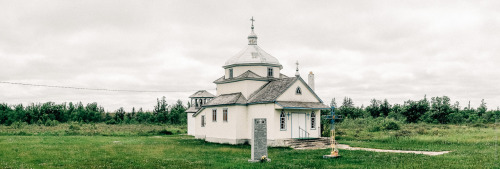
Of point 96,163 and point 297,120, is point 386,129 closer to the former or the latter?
point 297,120

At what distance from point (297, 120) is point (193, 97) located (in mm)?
19146

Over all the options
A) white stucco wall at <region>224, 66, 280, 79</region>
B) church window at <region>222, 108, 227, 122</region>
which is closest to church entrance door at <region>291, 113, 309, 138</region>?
white stucco wall at <region>224, 66, 280, 79</region>

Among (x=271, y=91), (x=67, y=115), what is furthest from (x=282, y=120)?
(x=67, y=115)

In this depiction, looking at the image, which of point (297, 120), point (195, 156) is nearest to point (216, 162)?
point (195, 156)

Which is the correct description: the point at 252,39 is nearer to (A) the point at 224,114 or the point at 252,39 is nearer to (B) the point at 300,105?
(A) the point at 224,114

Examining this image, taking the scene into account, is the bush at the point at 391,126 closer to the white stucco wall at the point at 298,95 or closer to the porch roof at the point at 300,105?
the porch roof at the point at 300,105

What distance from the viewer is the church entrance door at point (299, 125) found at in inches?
1222

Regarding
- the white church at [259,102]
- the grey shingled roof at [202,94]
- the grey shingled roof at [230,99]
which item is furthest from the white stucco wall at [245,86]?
the grey shingled roof at [202,94]

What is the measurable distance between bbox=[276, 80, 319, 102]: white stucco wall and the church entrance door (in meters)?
1.19

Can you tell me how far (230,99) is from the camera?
110ft

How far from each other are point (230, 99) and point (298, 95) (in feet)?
17.9

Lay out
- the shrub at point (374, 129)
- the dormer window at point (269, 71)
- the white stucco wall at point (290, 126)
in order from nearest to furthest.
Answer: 1. the white stucco wall at point (290, 126)
2. the dormer window at point (269, 71)
3. the shrub at point (374, 129)

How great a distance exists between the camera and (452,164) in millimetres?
17672

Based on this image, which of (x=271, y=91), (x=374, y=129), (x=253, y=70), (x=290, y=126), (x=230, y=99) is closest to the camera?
(x=290, y=126)
